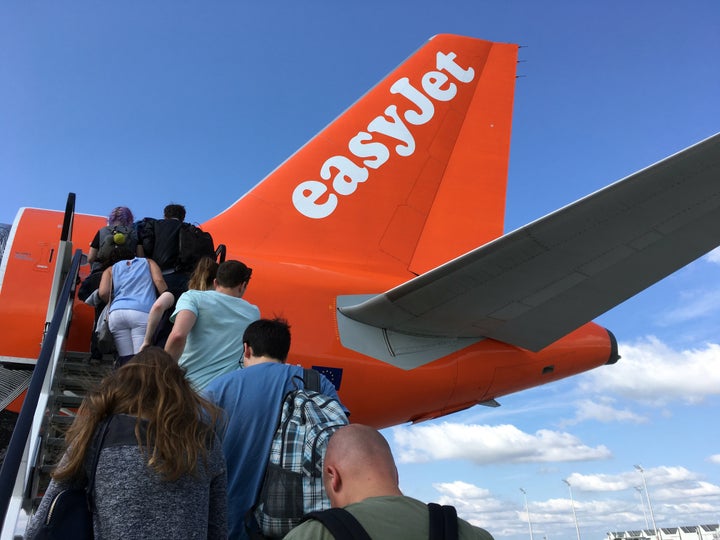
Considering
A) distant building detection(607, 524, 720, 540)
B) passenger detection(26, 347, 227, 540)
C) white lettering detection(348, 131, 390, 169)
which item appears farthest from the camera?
distant building detection(607, 524, 720, 540)

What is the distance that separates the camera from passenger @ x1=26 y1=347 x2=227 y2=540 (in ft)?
6.40

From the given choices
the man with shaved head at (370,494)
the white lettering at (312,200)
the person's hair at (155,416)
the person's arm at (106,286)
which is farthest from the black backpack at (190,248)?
the man with shaved head at (370,494)

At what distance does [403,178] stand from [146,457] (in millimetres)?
6321

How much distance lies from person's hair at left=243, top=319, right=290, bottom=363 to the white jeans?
1.97 meters

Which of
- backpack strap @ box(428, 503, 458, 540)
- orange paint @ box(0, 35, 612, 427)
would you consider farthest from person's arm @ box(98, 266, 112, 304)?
backpack strap @ box(428, 503, 458, 540)

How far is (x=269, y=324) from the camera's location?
319 centimetres

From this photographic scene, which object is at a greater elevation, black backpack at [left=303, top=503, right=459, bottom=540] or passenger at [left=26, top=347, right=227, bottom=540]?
passenger at [left=26, top=347, right=227, bottom=540]

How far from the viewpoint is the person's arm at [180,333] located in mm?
3572

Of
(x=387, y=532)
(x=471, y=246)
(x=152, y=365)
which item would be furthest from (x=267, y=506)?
(x=471, y=246)

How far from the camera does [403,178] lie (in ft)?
26.1

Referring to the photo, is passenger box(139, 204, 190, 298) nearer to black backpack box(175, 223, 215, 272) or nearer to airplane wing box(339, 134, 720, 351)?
black backpack box(175, 223, 215, 272)

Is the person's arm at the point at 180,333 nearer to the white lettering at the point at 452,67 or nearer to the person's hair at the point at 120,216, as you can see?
the person's hair at the point at 120,216

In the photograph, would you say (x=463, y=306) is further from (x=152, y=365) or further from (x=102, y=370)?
(x=152, y=365)

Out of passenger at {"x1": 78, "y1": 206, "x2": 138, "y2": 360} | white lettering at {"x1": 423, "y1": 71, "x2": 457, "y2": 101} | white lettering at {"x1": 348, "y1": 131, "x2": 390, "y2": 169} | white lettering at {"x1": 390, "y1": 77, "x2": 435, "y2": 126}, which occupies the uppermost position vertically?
white lettering at {"x1": 423, "y1": 71, "x2": 457, "y2": 101}
